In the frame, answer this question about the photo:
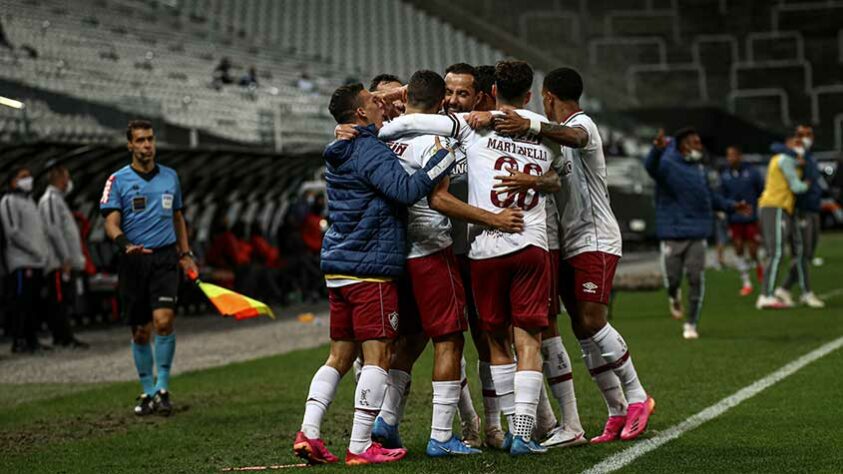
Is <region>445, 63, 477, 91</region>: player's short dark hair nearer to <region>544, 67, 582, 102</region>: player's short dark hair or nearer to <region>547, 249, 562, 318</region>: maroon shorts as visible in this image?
<region>544, 67, 582, 102</region>: player's short dark hair

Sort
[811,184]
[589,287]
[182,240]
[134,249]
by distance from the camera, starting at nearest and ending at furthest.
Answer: [589,287] < [134,249] < [182,240] < [811,184]

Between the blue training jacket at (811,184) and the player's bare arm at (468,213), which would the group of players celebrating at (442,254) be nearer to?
the player's bare arm at (468,213)

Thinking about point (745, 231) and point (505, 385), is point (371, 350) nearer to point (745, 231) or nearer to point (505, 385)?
point (505, 385)

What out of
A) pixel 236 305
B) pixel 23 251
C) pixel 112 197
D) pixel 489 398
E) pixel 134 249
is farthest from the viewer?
pixel 23 251

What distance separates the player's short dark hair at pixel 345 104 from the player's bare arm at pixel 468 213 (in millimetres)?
653

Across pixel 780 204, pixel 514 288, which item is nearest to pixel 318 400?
pixel 514 288

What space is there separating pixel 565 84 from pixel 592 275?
3.63 ft

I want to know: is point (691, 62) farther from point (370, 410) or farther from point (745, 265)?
point (370, 410)

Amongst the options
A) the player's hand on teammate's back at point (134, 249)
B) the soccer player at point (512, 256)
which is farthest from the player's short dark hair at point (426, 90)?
the player's hand on teammate's back at point (134, 249)

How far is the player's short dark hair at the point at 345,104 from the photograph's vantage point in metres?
7.73

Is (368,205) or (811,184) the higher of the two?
(368,205)

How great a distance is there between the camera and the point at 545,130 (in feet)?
25.4

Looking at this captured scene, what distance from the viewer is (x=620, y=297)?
2306 centimetres

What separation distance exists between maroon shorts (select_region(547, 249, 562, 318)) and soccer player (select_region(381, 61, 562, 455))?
0.29 m
